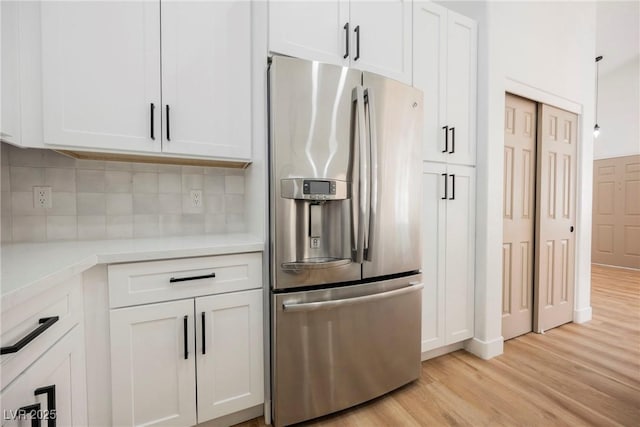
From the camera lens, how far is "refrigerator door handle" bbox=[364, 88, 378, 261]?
1.45m

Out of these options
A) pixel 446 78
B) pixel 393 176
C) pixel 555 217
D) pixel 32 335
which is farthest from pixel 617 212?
pixel 32 335

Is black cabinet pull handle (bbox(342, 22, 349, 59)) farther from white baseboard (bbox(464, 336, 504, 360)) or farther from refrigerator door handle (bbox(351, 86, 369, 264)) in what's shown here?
white baseboard (bbox(464, 336, 504, 360))

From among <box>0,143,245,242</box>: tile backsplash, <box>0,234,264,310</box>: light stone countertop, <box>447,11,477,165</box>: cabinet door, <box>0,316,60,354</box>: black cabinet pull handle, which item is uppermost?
<box>447,11,477,165</box>: cabinet door

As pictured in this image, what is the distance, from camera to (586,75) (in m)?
2.66

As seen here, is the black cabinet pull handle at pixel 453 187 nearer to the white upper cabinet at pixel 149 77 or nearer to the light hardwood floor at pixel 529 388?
the light hardwood floor at pixel 529 388

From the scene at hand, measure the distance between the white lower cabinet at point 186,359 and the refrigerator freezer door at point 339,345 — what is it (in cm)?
14

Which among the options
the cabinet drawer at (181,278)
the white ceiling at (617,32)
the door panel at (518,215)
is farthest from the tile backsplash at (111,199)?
the white ceiling at (617,32)

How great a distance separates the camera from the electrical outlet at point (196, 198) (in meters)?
1.80

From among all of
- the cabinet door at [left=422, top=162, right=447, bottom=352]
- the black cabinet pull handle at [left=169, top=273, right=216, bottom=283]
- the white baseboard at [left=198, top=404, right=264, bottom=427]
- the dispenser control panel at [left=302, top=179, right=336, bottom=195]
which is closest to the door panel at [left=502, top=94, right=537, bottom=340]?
the cabinet door at [left=422, top=162, right=447, bottom=352]

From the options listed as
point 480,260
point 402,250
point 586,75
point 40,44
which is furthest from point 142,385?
point 586,75

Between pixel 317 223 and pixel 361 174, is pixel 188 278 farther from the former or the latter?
pixel 361 174

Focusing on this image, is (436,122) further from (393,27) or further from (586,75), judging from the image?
(586,75)

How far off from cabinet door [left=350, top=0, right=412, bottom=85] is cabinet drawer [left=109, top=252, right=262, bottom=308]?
1.27m

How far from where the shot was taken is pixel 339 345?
1465 millimetres
